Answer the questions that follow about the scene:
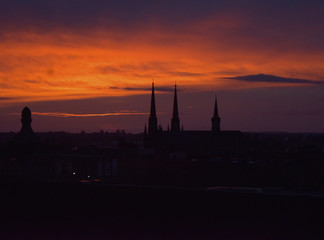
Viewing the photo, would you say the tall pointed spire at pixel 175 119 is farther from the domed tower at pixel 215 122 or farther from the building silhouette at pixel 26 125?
the building silhouette at pixel 26 125

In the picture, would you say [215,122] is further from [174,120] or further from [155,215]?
[155,215]

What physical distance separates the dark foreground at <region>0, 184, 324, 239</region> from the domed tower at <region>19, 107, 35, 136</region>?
345 centimetres

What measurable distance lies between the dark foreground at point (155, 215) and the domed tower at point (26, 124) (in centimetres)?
345

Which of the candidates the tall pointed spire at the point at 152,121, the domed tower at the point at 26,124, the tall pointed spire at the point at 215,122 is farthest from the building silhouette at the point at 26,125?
the tall pointed spire at the point at 215,122

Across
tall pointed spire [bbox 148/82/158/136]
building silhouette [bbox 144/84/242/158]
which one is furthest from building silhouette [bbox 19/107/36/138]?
building silhouette [bbox 144/84/242/158]

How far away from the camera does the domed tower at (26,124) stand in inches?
488

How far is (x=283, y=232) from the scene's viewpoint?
23.5 feet

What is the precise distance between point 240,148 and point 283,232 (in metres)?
117

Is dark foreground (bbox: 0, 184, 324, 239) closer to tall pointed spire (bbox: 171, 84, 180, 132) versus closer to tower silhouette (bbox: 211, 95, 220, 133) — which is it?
tall pointed spire (bbox: 171, 84, 180, 132)

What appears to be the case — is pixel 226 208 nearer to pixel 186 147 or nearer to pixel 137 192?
pixel 137 192

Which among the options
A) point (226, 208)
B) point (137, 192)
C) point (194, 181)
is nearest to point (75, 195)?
point (137, 192)

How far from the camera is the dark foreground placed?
7332 mm

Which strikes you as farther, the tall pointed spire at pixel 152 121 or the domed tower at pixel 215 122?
the domed tower at pixel 215 122

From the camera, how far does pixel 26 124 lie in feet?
41.1
